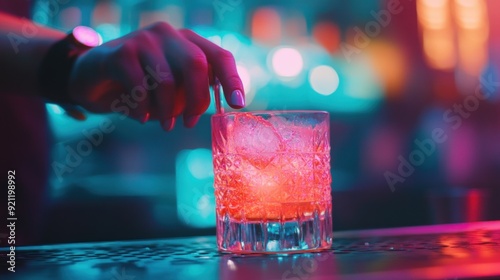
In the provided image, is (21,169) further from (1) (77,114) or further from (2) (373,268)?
(2) (373,268)

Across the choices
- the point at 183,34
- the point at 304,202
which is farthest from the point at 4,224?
the point at 304,202

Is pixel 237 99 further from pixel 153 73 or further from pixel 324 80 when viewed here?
pixel 324 80

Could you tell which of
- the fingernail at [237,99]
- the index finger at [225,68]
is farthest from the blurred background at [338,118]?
the fingernail at [237,99]

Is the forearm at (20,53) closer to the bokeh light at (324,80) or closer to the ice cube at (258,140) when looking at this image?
the ice cube at (258,140)

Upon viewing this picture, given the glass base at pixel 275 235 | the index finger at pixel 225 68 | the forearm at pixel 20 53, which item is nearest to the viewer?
the glass base at pixel 275 235

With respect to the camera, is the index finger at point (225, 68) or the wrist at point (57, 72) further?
the wrist at point (57, 72)

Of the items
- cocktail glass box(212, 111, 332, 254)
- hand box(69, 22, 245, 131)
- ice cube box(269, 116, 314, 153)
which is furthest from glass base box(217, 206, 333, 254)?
hand box(69, 22, 245, 131)
